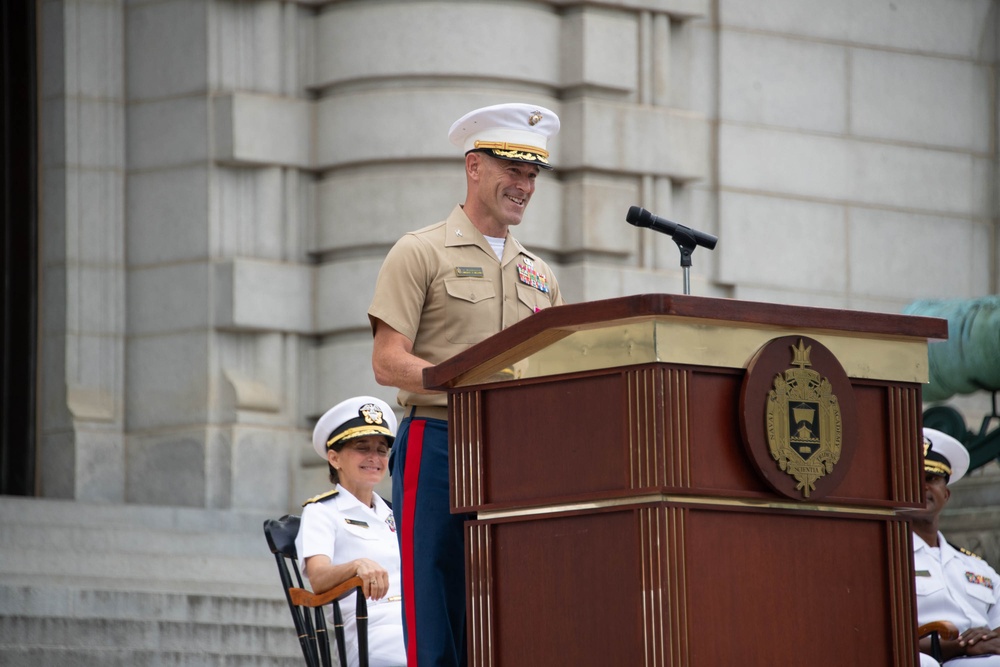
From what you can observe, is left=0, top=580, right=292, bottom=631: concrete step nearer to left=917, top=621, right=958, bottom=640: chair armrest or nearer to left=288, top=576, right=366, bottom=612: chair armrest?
left=288, top=576, right=366, bottom=612: chair armrest

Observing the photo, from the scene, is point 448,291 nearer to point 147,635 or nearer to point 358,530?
point 358,530

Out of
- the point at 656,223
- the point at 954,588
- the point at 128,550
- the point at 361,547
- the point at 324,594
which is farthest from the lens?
the point at 128,550

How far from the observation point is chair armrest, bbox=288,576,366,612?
18.3 ft

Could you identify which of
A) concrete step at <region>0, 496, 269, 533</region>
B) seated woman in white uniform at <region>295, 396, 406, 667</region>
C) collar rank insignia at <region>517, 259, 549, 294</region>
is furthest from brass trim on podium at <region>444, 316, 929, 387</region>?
concrete step at <region>0, 496, 269, 533</region>

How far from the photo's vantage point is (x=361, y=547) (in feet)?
20.3

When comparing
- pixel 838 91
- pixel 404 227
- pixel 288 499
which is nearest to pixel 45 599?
pixel 288 499

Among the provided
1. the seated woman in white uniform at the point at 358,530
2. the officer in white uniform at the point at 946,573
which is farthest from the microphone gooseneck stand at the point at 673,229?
the officer in white uniform at the point at 946,573

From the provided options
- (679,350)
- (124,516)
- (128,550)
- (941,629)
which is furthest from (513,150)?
(124,516)

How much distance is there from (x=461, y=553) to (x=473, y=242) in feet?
2.65

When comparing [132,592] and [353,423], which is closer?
[353,423]

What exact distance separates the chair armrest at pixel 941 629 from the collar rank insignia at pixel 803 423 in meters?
2.54

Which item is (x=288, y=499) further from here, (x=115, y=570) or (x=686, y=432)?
(x=686, y=432)

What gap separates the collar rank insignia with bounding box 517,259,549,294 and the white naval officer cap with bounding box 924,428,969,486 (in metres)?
2.40

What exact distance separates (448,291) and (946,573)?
9.05ft
